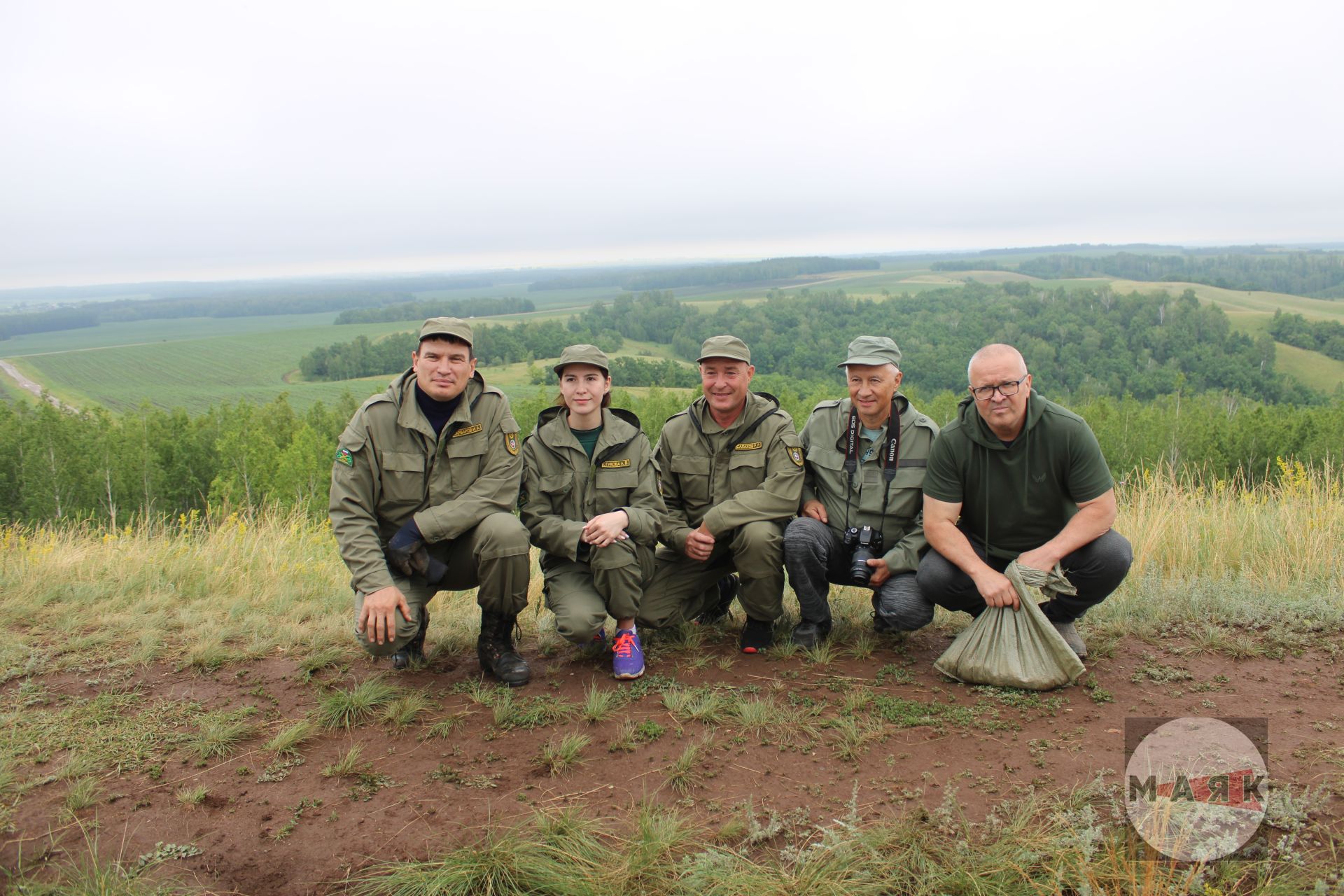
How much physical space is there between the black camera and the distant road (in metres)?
74.9

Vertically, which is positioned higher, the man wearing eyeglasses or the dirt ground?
the man wearing eyeglasses

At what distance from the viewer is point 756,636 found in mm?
4145

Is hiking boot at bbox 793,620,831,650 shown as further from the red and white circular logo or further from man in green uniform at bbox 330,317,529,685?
the red and white circular logo

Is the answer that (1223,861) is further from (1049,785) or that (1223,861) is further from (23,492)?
(23,492)

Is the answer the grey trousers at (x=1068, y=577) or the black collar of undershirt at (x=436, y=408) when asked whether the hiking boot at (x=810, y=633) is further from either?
the black collar of undershirt at (x=436, y=408)

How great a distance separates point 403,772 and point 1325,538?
5.86m

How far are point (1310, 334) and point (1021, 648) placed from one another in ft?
344

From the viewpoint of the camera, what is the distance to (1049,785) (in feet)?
8.94

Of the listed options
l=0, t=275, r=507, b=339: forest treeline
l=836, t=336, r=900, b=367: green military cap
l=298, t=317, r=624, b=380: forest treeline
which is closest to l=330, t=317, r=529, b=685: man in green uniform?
l=836, t=336, r=900, b=367: green military cap

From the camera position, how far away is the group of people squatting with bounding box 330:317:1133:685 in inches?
142

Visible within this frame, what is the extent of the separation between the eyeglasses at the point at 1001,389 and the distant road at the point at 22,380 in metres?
75.6

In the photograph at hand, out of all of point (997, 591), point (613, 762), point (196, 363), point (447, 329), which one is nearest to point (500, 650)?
point (613, 762)

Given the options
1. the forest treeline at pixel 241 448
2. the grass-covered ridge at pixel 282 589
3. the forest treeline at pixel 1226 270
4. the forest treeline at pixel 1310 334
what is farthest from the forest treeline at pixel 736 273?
the grass-covered ridge at pixel 282 589

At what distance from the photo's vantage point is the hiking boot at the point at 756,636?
4129mm
